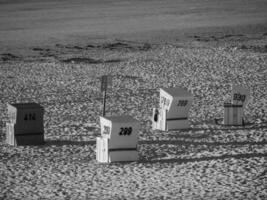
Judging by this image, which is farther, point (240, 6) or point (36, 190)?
point (240, 6)

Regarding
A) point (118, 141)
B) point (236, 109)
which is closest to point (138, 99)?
point (236, 109)

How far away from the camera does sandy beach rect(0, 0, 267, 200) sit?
1271 cm

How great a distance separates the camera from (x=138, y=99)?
69.0 ft

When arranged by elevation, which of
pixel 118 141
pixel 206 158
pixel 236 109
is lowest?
pixel 206 158

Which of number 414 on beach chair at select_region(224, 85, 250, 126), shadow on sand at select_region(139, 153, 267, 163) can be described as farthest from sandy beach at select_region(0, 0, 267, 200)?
number 414 on beach chair at select_region(224, 85, 250, 126)

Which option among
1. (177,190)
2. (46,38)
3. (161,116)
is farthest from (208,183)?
(46,38)

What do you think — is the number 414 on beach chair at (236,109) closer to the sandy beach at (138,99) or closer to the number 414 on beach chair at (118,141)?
the sandy beach at (138,99)

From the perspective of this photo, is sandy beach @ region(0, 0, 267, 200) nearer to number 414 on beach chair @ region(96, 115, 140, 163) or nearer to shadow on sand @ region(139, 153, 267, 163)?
shadow on sand @ region(139, 153, 267, 163)

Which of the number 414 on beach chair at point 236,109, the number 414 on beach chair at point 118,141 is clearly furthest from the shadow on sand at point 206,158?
the number 414 on beach chair at point 236,109

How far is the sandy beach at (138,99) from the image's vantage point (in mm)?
12711

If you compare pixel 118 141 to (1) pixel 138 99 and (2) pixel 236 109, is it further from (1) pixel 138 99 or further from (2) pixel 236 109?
(1) pixel 138 99

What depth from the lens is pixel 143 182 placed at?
12.8 meters

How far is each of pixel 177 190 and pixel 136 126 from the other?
2235 millimetres

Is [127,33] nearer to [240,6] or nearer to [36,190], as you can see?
[240,6]
